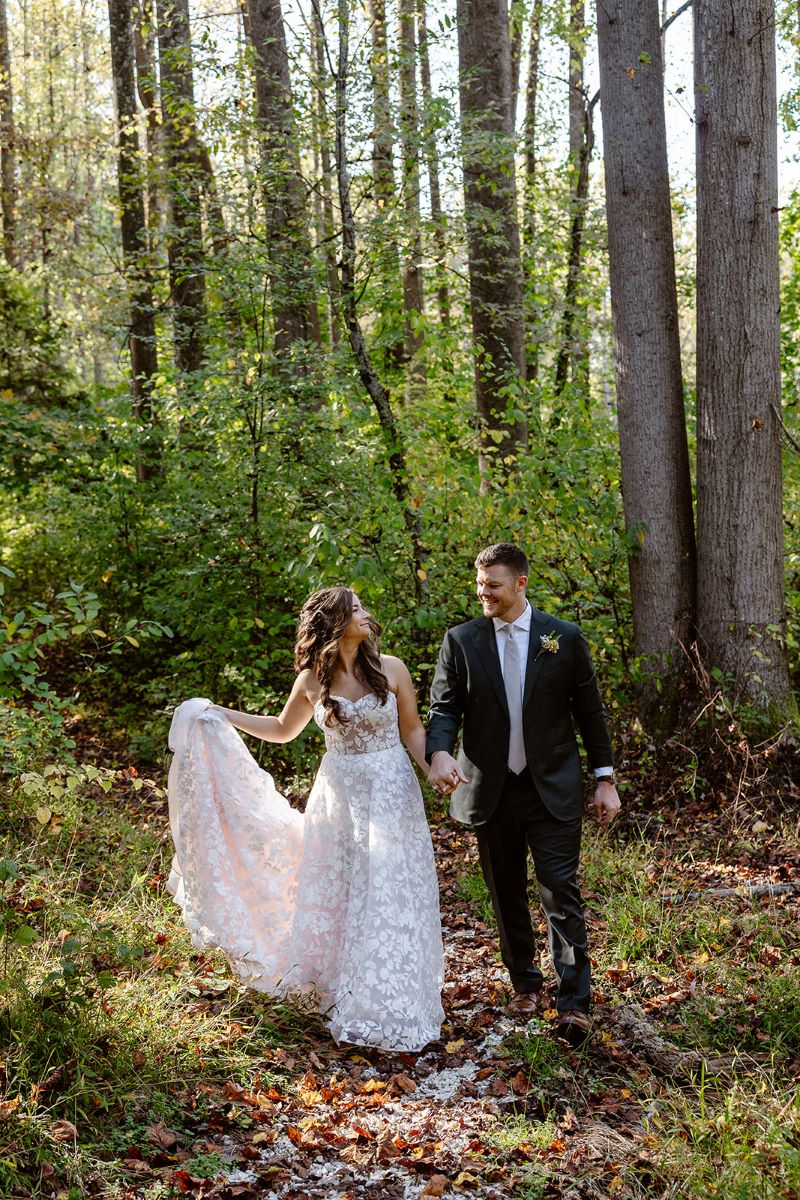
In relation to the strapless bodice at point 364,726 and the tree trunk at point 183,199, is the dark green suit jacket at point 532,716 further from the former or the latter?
the tree trunk at point 183,199

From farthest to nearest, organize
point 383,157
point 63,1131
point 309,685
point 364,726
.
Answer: point 383,157 → point 309,685 → point 364,726 → point 63,1131

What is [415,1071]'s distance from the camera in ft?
15.3

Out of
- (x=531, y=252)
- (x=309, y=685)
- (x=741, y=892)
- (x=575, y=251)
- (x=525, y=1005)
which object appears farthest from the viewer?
(x=575, y=251)

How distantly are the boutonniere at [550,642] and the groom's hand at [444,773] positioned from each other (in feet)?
2.11

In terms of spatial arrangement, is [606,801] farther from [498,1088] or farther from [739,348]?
[739,348]

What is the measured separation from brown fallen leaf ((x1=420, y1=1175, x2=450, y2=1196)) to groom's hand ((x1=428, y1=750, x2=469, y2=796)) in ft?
5.15

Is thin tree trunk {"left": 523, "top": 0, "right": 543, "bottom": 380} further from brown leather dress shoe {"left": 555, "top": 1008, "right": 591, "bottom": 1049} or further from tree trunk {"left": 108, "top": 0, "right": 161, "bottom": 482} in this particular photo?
brown leather dress shoe {"left": 555, "top": 1008, "right": 591, "bottom": 1049}

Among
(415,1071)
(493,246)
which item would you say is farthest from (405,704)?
(493,246)

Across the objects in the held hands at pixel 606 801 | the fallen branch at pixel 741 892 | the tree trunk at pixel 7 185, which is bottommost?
the fallen branch at pixel 741 892

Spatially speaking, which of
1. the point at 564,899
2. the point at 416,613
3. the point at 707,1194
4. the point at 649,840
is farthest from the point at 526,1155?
the point at 416,613

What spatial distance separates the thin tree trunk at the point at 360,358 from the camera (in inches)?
333

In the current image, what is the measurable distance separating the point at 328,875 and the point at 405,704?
3.14 ft

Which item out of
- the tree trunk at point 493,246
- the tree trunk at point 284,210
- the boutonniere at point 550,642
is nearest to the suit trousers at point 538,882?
the boutonniere at point 550,642

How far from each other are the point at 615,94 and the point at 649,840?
221 inches
